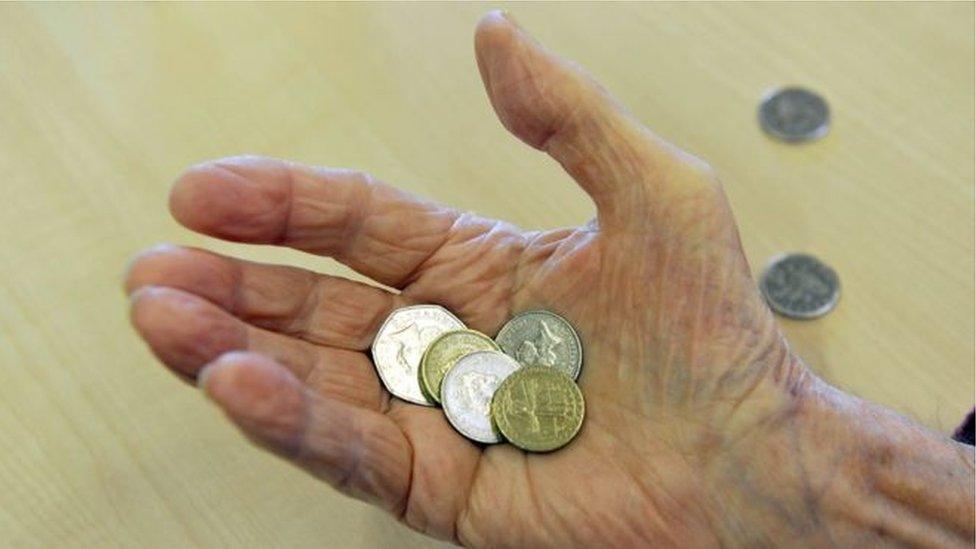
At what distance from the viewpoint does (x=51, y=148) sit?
3.43ft

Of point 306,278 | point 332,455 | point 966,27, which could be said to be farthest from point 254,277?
point 966,27

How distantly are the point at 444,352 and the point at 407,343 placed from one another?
0.03 metres

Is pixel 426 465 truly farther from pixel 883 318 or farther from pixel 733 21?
pixel 733 21

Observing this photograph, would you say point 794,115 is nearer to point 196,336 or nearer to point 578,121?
point 578,121

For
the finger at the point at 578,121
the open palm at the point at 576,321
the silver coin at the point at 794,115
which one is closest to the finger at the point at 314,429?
the open palm at the point at 576,321

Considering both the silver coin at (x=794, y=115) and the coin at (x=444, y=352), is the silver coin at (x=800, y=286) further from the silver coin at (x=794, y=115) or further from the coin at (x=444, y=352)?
the coin at (x=444, y=352)

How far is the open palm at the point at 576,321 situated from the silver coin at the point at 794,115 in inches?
13.1

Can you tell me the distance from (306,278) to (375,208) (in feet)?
0.28

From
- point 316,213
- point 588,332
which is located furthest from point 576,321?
point 316,213

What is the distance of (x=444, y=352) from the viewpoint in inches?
32.3

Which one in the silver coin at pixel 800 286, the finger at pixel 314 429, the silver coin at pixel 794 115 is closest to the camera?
the finger at pixel 314 429

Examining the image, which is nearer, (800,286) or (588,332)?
(588,332)

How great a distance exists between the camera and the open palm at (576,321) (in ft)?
2.47

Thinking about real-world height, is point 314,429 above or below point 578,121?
below
